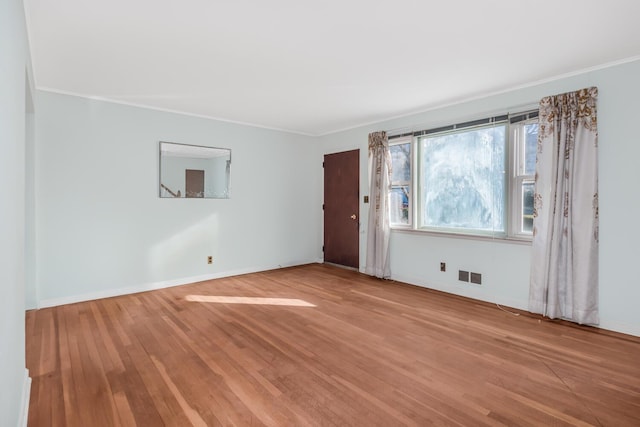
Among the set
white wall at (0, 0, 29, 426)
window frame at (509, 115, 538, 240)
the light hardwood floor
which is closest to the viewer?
white wall at (0, 0, 29, 426)

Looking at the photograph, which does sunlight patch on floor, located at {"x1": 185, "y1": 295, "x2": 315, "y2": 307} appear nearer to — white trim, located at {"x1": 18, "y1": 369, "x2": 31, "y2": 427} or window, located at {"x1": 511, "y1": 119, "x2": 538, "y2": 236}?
→ white trim, located at {"x1": 18, "y1": 369, "x2": 31, "y2": 427}

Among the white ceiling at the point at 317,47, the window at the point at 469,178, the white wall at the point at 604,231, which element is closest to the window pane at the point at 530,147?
the window at the point at 469,178

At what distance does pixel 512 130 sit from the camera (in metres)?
3.79

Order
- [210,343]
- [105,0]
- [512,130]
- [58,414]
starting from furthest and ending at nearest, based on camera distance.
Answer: [512,130], [210,343], [105,0], [58,414]

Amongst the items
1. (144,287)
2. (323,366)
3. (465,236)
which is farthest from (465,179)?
(144,287)

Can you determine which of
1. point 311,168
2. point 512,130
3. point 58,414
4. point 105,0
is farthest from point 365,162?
point 58,414

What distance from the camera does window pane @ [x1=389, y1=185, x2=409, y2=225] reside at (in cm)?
493

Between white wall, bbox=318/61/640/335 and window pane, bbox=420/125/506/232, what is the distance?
0.77 ft

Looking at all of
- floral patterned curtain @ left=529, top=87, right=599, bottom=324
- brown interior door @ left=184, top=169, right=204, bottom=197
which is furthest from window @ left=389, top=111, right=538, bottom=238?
brown interior door @ left=184, top=169, right=204, bottom=197

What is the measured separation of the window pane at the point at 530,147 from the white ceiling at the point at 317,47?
0.53 m

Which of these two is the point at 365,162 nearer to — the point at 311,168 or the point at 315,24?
the point at 311,168

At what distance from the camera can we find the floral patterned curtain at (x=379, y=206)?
499cm

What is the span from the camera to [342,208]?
5.92 metres

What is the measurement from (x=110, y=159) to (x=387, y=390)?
4.06m
